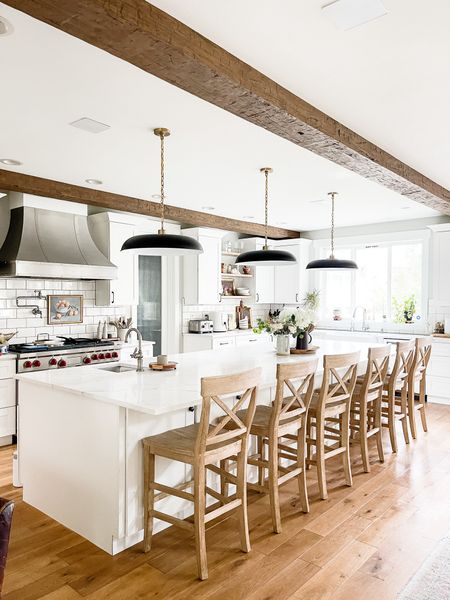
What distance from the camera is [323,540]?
2738 millimetres

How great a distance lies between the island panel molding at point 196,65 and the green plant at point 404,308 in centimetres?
401

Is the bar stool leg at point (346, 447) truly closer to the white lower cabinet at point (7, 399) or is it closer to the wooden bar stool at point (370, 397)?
the wooden bar stool at point (370, 397)

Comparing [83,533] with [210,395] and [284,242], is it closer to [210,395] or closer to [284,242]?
[210,395]

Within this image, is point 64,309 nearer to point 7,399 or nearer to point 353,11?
point 7,399

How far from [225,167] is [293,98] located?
160 centimetres

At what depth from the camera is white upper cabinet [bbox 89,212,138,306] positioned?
560 centimetres

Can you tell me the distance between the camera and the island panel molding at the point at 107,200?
14.8 feet

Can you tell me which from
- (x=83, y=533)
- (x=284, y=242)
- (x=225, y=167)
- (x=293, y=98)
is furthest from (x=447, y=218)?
(x=83, y=533)

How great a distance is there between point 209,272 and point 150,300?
0.99m

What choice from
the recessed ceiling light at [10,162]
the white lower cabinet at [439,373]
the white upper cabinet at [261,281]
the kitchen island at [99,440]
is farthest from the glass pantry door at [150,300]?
the white lower cabinet at [439,373]

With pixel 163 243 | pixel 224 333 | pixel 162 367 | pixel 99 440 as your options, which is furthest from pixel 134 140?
pixel 224 333

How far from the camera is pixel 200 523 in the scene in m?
Answer: 2.38

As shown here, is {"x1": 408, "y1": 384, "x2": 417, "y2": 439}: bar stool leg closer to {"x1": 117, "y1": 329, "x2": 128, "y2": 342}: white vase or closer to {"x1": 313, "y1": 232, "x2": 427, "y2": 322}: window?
{"x1": 313, "y1": 232, "x2": 427, "y2": 322}: window

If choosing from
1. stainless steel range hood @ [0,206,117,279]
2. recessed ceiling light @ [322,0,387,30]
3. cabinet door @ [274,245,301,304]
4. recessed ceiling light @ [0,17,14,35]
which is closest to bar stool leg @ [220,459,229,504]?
recessed ceiling light @ [322,0,387,30]
